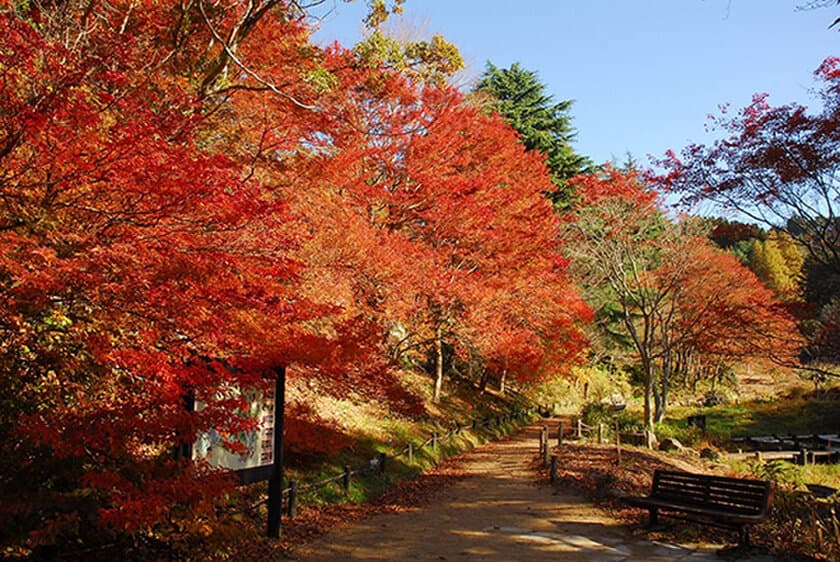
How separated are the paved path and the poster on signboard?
1.32 metres

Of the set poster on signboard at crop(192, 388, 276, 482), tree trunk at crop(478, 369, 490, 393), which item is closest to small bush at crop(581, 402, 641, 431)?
tree trunk at crop(478, 369, 490, 393)

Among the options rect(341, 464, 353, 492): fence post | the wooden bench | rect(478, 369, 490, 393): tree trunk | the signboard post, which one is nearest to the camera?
the wooden bench

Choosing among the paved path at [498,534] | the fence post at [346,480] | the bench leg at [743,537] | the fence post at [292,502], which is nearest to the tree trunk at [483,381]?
the paved path at [498,534]

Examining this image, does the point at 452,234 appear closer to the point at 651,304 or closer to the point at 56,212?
the point at 651,304

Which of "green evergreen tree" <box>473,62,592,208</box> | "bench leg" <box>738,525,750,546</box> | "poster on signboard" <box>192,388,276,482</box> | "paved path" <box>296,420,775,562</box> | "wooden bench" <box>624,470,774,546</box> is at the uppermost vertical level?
"green evergreen tree" <box>473,62,592,208</box>

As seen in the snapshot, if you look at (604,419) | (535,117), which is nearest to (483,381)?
(604,419)

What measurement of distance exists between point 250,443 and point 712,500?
6.65 meters

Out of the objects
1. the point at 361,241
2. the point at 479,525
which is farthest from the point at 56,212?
the point at 361,241

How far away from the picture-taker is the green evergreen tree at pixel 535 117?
35406 mm

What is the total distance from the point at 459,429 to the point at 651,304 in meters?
7.71

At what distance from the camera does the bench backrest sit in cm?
816

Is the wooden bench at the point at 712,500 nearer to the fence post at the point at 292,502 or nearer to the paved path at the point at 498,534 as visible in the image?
the paved path at the point at 498,534

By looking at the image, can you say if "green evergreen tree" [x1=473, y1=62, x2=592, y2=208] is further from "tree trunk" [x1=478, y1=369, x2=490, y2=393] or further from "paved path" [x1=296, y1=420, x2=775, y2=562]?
"paved path" [x1=296, y1=420, x2=775, y2=562]

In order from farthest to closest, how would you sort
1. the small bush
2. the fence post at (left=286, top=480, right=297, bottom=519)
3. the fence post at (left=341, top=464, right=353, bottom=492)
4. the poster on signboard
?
the small bush
the fence post at (left=341, top=464, right=353, bottom=492)
the fence post at (left=286, top=480, right=297, bottom=519)
the poster on signboard
